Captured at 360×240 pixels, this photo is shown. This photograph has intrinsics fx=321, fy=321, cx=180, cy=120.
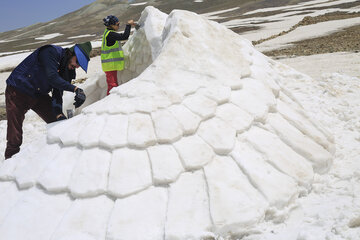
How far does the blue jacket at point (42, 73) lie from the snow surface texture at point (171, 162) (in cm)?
63

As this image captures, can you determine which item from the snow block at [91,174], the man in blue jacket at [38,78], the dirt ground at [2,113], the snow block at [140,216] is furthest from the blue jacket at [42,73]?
the dirt ground at [2,113]

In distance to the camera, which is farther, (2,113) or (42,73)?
(2,113)

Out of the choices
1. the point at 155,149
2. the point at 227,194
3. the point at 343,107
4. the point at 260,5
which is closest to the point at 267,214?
the point at 227,194

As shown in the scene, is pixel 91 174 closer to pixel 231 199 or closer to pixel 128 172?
pixel 128 172

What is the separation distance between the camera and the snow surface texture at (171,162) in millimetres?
1724

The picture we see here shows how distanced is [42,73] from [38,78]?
0.20 ft

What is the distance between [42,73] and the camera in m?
2.85

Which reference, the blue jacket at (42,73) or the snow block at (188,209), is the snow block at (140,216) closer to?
the snow block at (188,209)

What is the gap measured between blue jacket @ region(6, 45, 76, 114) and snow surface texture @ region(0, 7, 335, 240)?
63 centimetres

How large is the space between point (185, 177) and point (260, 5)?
1554 inches

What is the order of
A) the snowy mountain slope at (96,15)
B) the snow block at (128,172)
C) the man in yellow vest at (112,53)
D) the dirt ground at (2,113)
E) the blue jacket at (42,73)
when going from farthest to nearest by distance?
the snowy mountain slope at (96,15), the dirt ground at (2,113), the man in yellow vest at (112,53), the blue jacket at (42,73), the snow block at (128,172)

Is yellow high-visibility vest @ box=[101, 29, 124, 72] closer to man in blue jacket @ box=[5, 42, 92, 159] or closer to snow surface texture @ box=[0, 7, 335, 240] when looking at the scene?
man in blue jacket @ box=[5, 42, 92, 159]

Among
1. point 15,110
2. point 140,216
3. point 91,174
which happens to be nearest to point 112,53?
point 15,110

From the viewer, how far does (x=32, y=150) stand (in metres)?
2.25
